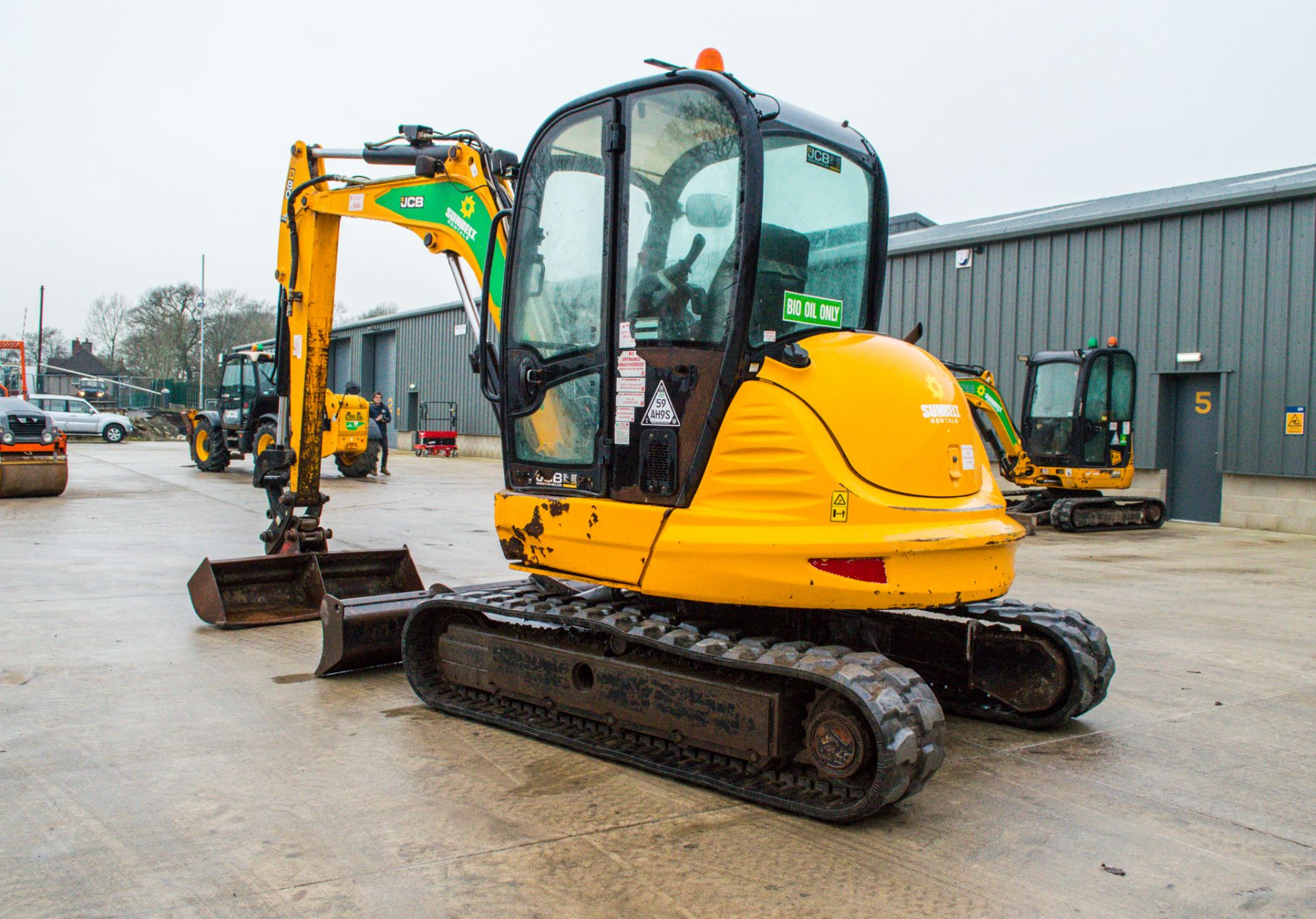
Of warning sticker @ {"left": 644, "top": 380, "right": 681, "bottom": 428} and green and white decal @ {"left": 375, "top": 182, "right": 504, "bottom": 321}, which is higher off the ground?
green and white decal @ {"left": 375, "top": 182, "right": 504, "bottom": 321}

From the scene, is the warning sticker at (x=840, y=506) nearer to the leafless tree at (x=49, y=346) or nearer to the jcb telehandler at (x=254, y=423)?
the jcb telehandler at (x=254, y=423)

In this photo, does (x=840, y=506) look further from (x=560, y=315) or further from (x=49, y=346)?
(x=49, y=346)

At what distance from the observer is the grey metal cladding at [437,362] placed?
35688 millimetres

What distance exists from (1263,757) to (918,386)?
2.45 m

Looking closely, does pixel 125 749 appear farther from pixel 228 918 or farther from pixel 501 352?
pixel 501 352

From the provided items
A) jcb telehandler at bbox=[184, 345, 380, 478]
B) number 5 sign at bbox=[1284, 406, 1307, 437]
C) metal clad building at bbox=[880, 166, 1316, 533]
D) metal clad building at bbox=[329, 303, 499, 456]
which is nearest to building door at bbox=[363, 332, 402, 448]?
metal clad building at bbox=[329, 303, 499, 456]

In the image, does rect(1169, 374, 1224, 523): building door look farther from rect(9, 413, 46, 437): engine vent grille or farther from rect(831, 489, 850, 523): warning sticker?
rect(9, 413, 46, 437): engine vent grille

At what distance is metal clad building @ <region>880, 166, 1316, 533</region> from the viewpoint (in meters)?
16.2

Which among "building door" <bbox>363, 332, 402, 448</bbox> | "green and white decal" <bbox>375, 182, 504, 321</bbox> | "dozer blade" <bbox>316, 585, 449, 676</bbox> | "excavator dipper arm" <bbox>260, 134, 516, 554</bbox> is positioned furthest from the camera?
"building door" <bbox>363, 332, 402, 448</bbox>

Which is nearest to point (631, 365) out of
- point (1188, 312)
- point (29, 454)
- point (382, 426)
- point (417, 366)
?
point (29, 454)

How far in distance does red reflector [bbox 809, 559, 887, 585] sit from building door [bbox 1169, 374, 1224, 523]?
15.7 m

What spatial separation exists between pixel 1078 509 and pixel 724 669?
12.9 m

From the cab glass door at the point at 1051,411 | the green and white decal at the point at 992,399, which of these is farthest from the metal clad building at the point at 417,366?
the cab glass door at the point at 1051,411

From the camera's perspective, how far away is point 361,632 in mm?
5820
